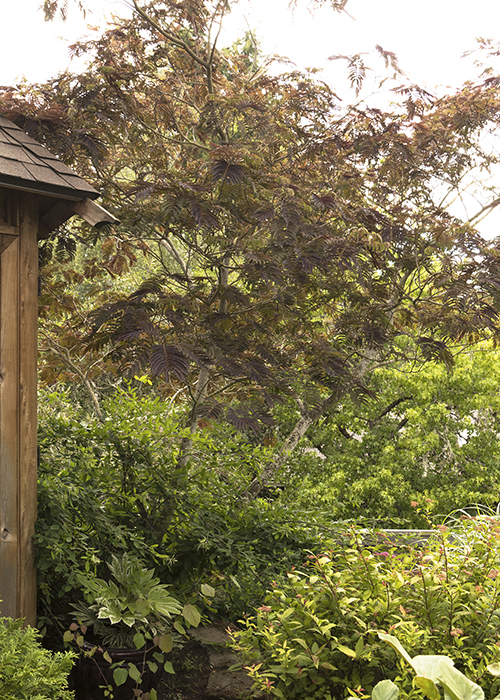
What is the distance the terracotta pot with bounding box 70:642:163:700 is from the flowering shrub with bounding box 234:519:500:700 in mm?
611

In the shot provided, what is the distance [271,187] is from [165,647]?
267 cm

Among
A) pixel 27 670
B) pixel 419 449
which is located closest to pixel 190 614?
pixel 27 670

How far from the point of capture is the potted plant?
9.53ft

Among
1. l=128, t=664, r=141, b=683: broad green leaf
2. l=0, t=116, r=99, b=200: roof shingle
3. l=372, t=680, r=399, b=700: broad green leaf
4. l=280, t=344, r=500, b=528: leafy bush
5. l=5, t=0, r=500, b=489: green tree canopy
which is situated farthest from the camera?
l=280, t=344, r=500, b=528: leafy bush

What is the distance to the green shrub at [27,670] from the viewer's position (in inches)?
87.0

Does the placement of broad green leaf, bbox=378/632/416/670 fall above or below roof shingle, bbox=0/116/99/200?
below

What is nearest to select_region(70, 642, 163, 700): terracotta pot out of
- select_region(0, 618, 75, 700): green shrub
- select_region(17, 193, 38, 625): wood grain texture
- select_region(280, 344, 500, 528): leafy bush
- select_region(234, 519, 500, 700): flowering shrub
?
select_region(17, 193, 38, 625): wood grain texture

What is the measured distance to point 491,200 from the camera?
507 centimetres

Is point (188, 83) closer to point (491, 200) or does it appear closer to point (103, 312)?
point (103, 312)

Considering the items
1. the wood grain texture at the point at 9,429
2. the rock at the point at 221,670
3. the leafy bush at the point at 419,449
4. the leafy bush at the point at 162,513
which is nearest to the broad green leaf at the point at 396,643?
the rock at the point at 221,670

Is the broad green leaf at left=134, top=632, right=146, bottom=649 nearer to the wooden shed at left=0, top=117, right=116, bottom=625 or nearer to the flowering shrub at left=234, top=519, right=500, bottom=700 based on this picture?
the flowering shrub at left=234, top=519, right=500, bottom=700

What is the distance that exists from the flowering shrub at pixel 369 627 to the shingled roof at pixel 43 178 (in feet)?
6.69

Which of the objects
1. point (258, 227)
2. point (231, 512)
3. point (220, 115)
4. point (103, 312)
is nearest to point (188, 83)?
point (220, 115)

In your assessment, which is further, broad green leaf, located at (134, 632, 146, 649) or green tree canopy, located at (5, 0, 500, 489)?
green tree canopy, located at (5, 0, 500, 489)
